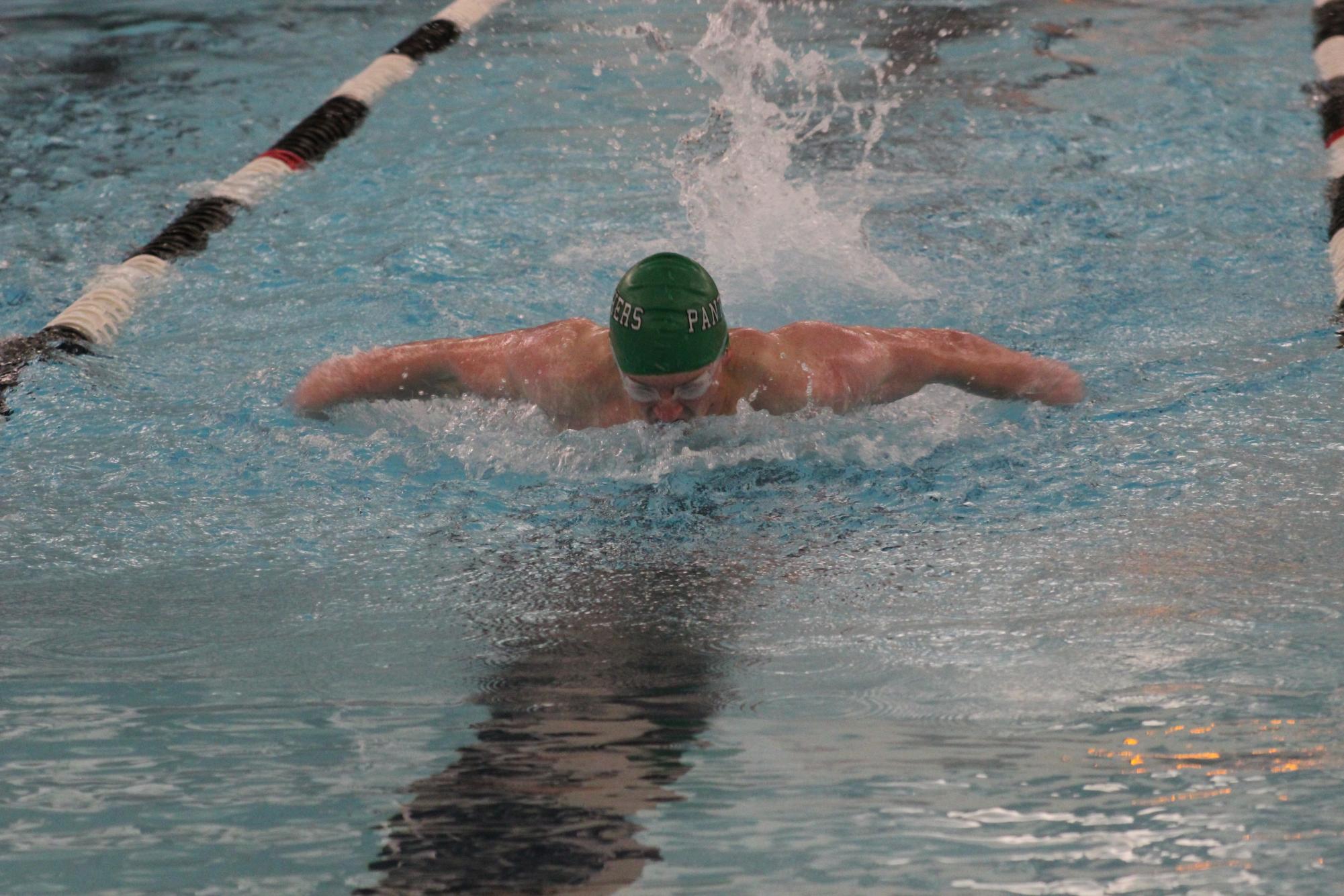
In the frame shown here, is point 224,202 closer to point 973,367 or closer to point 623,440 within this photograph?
point 623,440

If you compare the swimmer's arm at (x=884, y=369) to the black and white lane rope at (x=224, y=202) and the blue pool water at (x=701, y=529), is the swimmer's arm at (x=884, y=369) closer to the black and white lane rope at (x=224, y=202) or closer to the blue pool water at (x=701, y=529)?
the blue pool water at (x=701, y=529)

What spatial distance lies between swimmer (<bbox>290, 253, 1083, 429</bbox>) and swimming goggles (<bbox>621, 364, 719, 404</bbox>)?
0.02 metres

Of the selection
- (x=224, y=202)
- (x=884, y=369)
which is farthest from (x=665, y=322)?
(x=224, y=202)

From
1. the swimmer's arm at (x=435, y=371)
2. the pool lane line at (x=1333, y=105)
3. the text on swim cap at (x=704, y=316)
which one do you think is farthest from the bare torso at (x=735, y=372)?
the pool lane line at (x=1333, y=105)

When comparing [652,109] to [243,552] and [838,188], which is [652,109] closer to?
[838,188]

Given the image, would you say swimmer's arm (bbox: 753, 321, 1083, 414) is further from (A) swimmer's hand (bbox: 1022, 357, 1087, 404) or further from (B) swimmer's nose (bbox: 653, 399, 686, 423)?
(B) swimmer's nose (bbox: 653, 399, 686, 423)

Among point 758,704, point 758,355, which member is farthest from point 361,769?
point 758,355

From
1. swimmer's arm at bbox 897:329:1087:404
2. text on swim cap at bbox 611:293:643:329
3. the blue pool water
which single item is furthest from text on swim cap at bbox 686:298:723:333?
swimmer's arm at bbox 897:329:1087:404

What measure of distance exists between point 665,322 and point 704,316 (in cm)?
11

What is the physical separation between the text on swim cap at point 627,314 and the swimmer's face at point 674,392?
133 mm

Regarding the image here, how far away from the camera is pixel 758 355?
3412 millimetres

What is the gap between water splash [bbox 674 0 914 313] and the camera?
4730 millimetres

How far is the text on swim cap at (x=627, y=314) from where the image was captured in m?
3.06

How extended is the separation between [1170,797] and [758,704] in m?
0.65
